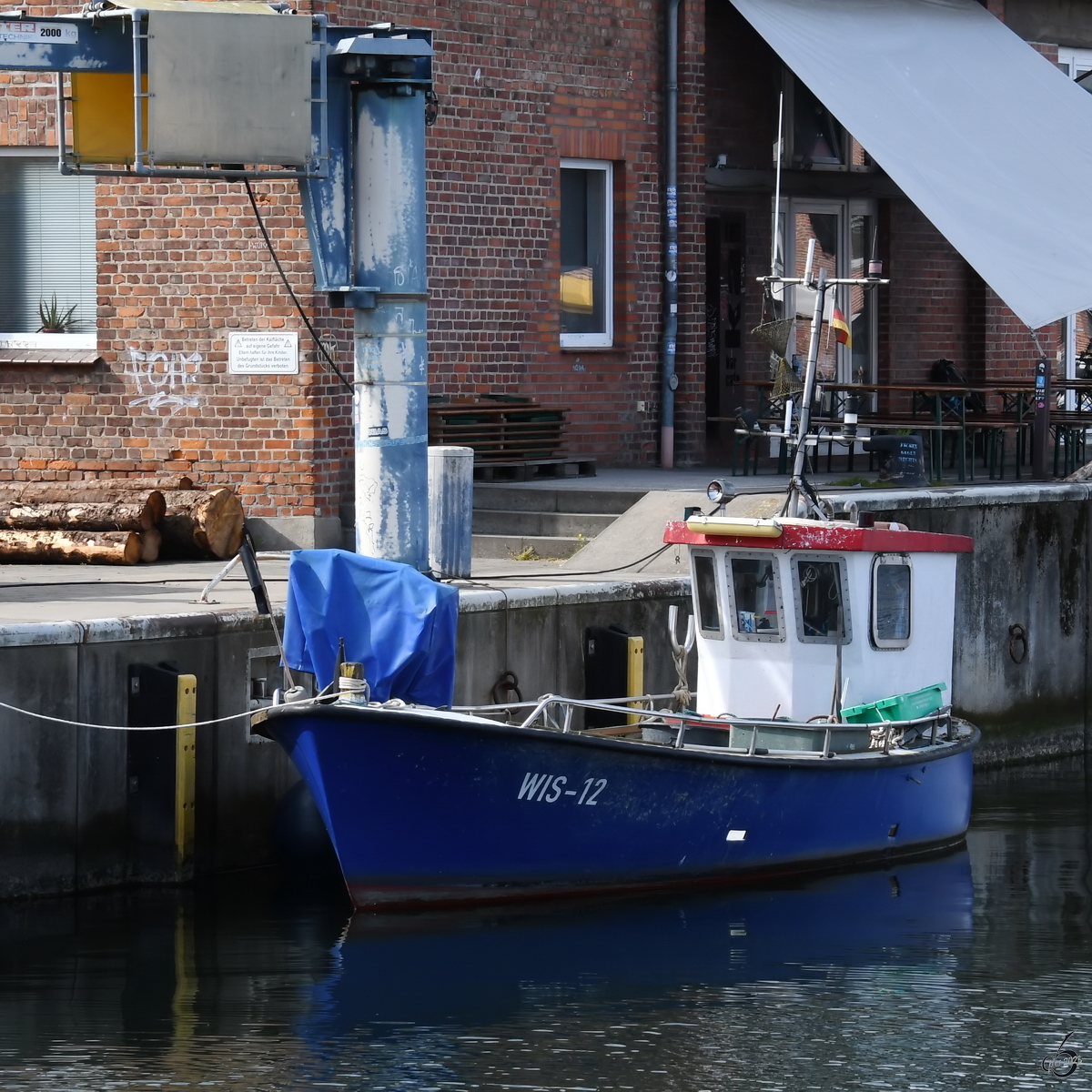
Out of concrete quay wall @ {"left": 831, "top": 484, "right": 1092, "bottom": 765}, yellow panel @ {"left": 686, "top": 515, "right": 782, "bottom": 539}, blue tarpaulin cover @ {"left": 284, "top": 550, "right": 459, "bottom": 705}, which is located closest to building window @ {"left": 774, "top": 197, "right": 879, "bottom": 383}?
concrete quay wall @ {"left": 831, "top": 484, "right": 1092, "bottom": 765}

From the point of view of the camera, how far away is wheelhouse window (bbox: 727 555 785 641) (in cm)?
1358

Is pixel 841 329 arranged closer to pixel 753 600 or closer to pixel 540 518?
pixel 753 600

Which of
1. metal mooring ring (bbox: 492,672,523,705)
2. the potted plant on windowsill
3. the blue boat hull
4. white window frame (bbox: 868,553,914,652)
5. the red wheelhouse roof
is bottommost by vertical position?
the blue boat hull

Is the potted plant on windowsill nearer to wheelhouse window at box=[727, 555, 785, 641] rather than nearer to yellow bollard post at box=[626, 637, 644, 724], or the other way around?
yellow bollard post at box=[626, 637, 644, 724]

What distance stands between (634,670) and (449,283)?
5.25m

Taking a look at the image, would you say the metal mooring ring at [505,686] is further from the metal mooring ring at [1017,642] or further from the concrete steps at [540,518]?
the metal mooring ring at [1017,642]

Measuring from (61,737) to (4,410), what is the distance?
6.64 meters

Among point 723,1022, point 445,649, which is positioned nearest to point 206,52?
point 445,649

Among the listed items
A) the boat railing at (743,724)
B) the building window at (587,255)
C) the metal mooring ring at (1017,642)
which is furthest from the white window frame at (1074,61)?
the boat railing at (743,724)

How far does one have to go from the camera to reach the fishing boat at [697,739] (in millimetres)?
12070

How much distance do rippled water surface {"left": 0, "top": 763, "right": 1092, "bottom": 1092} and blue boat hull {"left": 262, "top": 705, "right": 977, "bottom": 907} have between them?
20 centimetres

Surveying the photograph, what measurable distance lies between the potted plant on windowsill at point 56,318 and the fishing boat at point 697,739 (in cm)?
589

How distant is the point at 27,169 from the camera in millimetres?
18219

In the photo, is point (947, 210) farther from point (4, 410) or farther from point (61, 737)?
point (61, 737)
